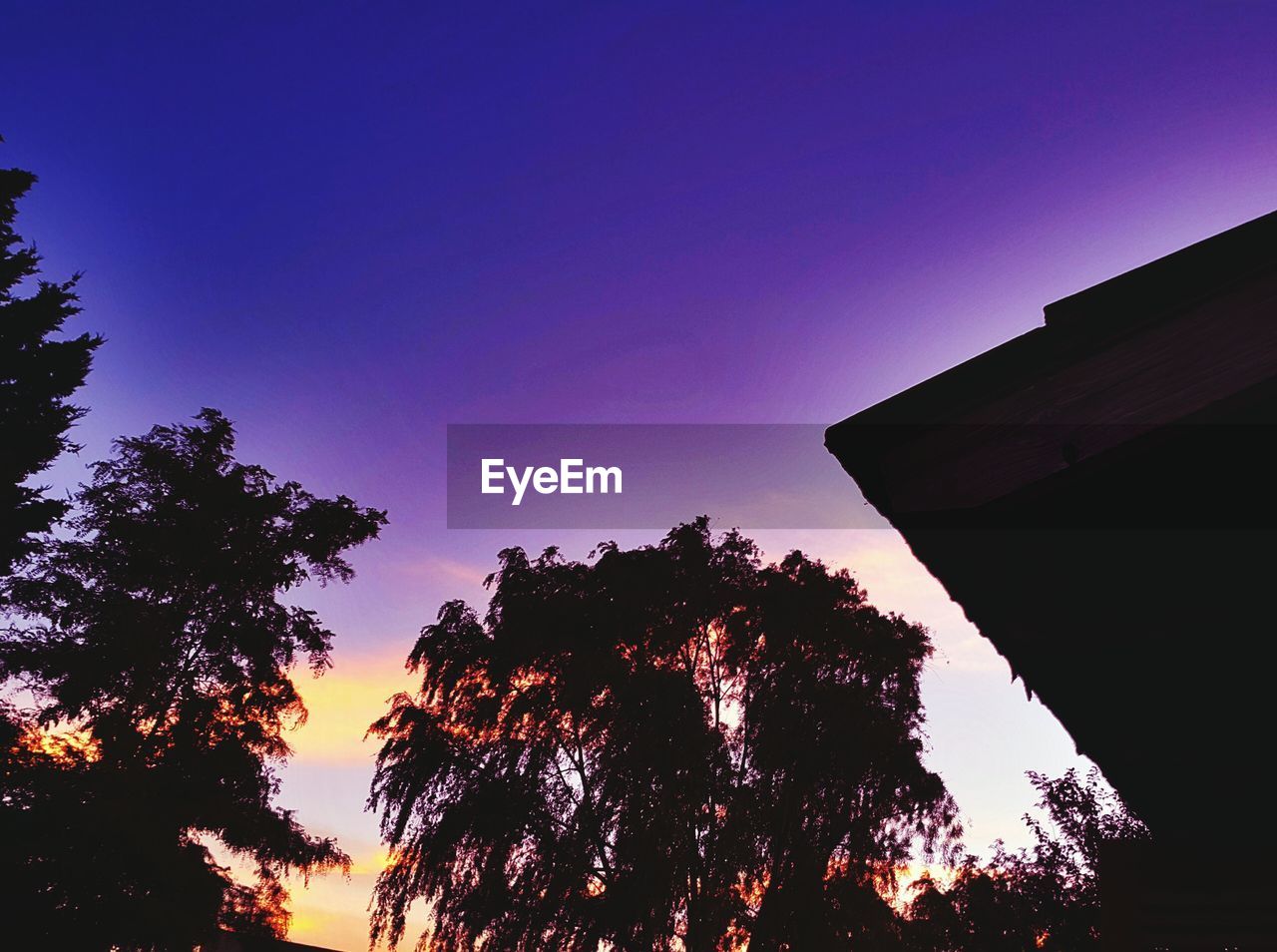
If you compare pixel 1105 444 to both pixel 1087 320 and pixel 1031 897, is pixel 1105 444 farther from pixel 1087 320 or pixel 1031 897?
pixel 1031 897

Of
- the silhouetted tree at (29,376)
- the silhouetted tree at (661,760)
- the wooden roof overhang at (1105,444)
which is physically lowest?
the wooden roof overhang at (1105,444)

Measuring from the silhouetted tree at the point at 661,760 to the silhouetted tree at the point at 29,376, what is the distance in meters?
13.3

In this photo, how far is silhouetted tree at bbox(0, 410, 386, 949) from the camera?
1702 cm

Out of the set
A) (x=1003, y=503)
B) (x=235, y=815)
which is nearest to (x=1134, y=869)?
(x=1003, y=503)

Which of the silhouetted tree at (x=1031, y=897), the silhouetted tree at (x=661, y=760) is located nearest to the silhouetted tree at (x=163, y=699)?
the silhouetted tree at (x=661, y=760)

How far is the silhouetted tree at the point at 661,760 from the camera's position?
49.3 ft

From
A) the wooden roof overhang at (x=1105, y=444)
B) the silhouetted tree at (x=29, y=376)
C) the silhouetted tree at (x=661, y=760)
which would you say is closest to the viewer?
the wooden roof overhang at (x=1105, y=444)

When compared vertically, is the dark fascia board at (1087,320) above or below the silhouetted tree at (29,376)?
below

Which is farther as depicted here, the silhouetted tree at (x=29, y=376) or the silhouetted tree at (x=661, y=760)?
the silhouetted tree at (x=29, y=376)

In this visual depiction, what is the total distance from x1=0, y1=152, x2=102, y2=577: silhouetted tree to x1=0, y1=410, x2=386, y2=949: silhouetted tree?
5329mm

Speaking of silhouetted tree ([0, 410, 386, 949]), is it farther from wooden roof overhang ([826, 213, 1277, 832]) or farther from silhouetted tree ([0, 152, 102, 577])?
wooden roof overhang ([826, 213, 1277, 832])

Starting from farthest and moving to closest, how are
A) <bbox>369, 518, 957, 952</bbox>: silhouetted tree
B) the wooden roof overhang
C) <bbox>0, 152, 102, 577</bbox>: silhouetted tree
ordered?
<bbox>0, 152, 102, 577</bbox>: silhouetted tree, <bbox>369, 518, 957, 952</bbox>: silhouetted tree, the wooden roof overhang

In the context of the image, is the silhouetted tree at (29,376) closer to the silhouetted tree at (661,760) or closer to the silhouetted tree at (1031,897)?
the silhouetted tree at (661,760)

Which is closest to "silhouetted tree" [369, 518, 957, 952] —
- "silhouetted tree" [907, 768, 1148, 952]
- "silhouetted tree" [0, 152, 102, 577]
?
"silhouetted tree" [907, 768, 1148, 952]
